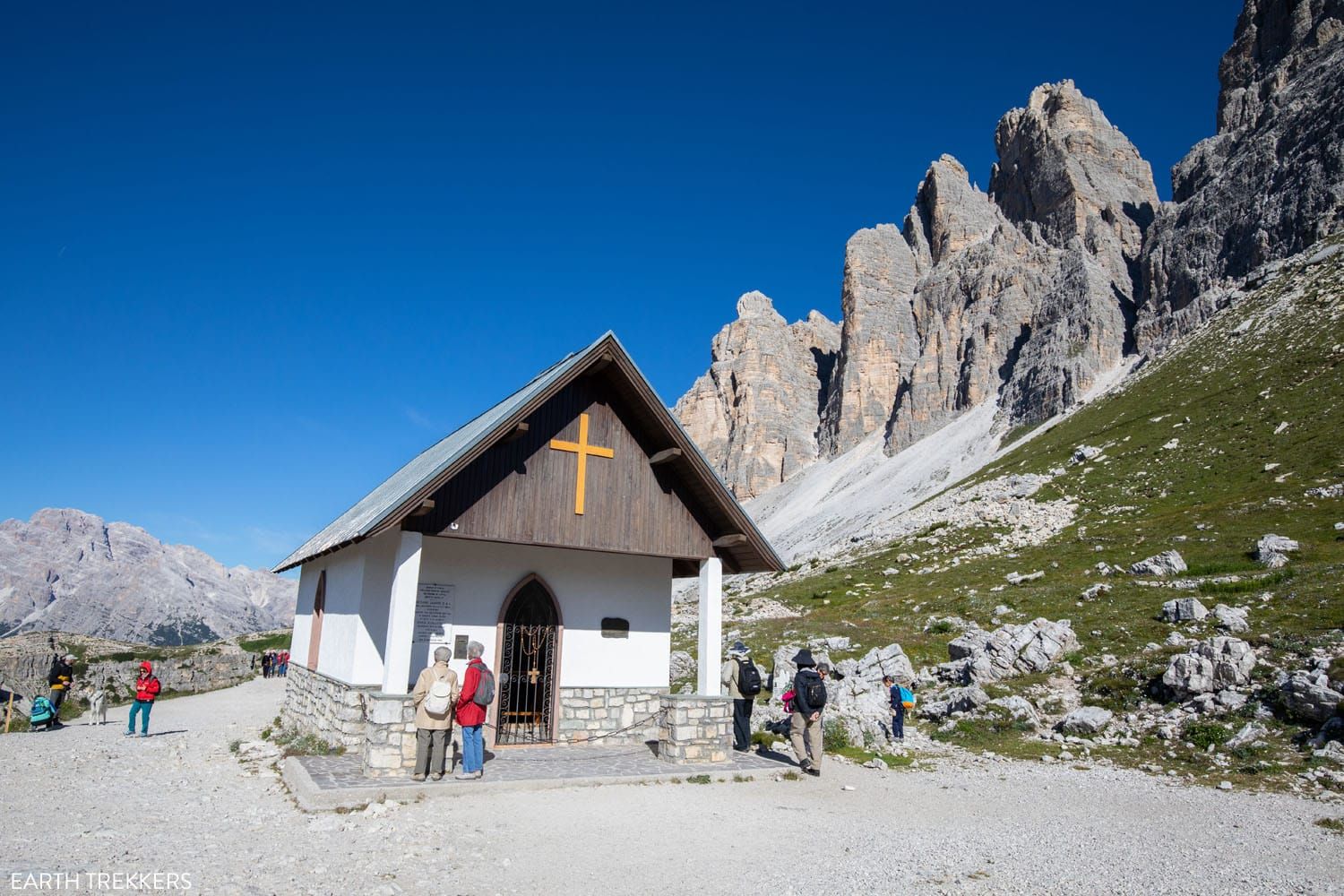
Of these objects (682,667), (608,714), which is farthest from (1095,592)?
(608,714)

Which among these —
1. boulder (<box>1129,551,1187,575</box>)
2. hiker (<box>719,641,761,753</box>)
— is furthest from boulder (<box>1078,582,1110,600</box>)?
hiker (<box>719,641,761,753</box>)

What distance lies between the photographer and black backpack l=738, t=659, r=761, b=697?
14.6 m

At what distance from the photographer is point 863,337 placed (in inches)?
5827

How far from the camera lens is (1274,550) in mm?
27875

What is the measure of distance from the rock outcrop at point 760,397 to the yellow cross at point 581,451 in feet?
450

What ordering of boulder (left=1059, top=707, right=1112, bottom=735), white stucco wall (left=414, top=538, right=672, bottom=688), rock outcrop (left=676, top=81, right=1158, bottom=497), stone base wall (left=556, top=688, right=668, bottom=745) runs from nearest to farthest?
white stucco wall (left=414, top=538, right=672, bottom=688) → stone base wall (left=556, top=688, right=668, bottom=745) → boulder (left=1059, top=707, right=1112, bottom=735) → rock outcrop (left=676, top=81, right=1158, bottom=497)

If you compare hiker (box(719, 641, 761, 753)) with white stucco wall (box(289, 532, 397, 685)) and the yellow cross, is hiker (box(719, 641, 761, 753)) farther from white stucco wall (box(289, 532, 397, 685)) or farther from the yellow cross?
white stucco wall (box(289, 532, 397, 685))

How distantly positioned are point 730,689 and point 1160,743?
752 cm

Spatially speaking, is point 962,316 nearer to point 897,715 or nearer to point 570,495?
point 897,715

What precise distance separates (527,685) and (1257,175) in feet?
367

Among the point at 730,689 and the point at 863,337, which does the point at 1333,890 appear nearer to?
the point at 730,689

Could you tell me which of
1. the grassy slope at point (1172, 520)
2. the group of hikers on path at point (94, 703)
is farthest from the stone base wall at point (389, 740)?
the grassy slope at point (1172, 520)

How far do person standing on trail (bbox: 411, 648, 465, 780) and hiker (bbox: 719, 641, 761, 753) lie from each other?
5.45m

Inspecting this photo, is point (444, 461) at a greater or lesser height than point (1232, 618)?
greater
